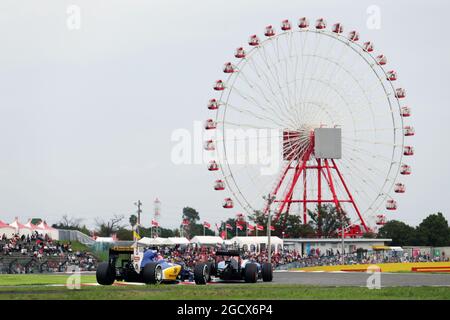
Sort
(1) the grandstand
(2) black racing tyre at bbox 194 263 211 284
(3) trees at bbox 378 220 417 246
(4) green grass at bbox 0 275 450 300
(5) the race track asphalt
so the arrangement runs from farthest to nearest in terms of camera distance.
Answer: (3) trees at bbox 378 220 417 246
(1) the grandstand
(5) the race track asphalt
(2) black racing tyre at bbox 194 263 211 284
(4) green grass at bbox 0 275 450 300

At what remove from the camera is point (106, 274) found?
1375 inches

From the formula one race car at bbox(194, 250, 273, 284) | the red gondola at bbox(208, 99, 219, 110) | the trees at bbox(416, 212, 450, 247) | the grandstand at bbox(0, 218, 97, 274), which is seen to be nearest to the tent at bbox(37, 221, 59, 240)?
the grandstand at bbox(0, 218, 97, 274)

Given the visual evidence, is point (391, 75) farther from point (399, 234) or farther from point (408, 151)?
point (399, 234)

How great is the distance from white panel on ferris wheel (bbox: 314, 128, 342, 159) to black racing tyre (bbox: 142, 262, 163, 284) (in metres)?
67.8

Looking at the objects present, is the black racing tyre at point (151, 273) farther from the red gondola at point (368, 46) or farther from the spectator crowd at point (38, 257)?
the red gondola at point (368, 46)

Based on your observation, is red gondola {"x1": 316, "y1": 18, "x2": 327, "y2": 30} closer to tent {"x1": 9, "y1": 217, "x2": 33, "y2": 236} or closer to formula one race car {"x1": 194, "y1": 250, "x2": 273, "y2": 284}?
tent {"x1": 9, "y1": 217, "x2": 33, "y2": 236}

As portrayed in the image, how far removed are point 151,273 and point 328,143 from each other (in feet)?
233

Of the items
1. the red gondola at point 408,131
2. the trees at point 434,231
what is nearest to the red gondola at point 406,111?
the red gondola at point 408,131

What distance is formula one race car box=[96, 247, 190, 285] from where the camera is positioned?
Result: 34750 mm

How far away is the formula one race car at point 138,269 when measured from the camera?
34750mm

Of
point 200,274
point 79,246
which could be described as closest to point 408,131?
point 79,246

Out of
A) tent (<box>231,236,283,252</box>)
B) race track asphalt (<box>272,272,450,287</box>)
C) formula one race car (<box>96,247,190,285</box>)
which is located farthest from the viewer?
tent (<box>231,236,283,252</box>)
